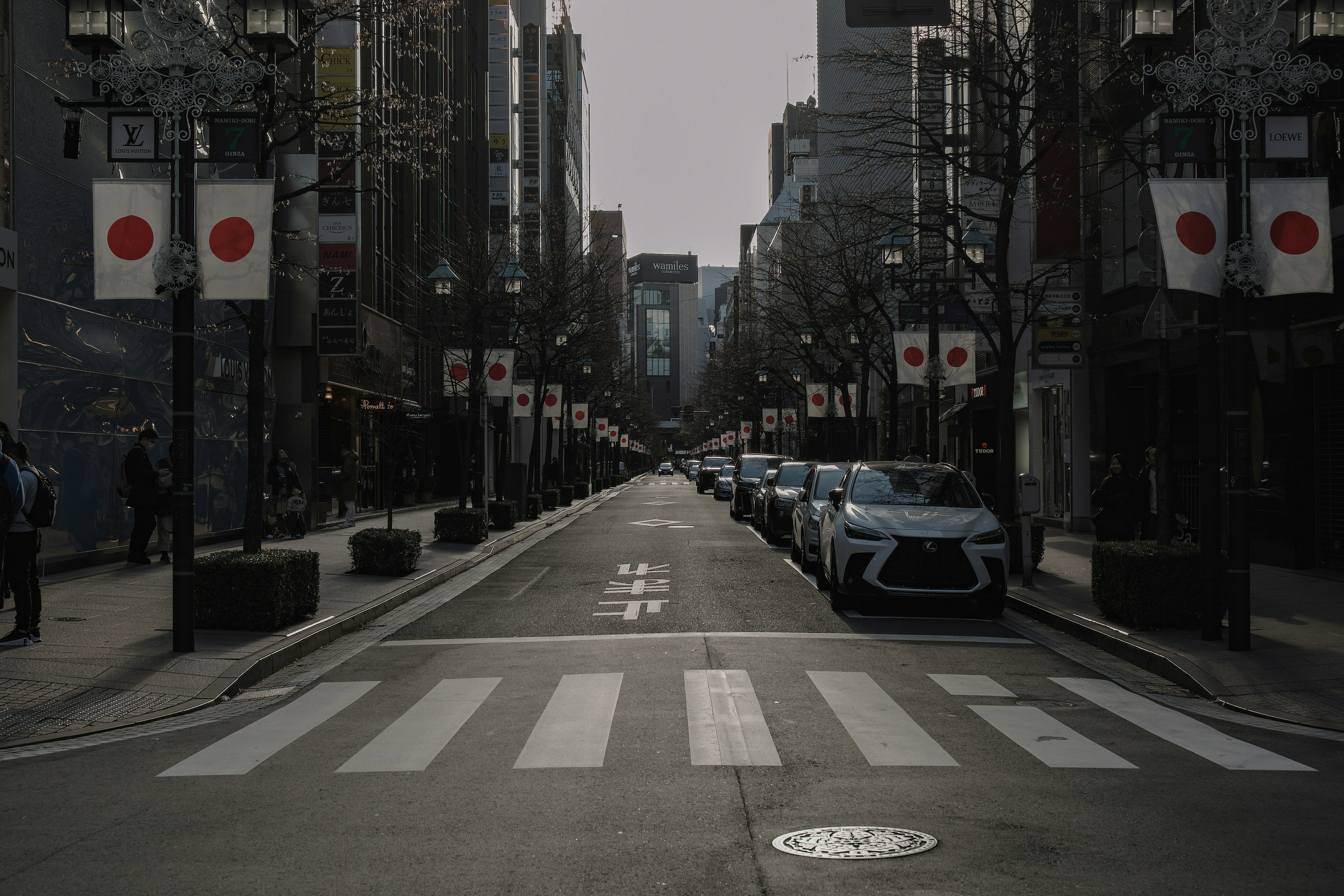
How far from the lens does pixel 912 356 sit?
997 inches

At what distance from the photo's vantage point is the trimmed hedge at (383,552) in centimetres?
1808

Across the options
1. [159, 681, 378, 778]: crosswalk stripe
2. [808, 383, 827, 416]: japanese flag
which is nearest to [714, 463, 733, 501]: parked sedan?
[808, 383, 827, 416]: japanese flag

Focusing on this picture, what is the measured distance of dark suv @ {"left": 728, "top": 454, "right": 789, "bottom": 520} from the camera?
1389 inches

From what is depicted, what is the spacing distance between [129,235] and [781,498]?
1602 cm

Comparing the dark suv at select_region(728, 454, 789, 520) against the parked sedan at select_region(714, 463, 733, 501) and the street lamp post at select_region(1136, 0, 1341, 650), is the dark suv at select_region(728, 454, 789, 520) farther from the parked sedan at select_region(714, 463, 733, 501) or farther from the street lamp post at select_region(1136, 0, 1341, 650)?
the street lamp post at select_region(1136, 0, 1341, 650)

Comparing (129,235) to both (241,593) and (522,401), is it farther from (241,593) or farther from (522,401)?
(522,401)

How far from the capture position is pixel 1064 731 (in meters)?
7.95

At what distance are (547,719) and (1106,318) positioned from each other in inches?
832

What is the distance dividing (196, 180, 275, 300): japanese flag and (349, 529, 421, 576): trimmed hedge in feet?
23.6

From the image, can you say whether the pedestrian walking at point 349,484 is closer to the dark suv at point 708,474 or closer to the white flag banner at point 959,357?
the white flag banner at point 959,357

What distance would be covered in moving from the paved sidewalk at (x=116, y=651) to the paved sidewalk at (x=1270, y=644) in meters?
7.74

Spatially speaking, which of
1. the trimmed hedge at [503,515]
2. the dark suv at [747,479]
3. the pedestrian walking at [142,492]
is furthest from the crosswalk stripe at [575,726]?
the dark suv at [747,479]

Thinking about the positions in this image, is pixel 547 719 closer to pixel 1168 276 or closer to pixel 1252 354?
pixel 1168 276

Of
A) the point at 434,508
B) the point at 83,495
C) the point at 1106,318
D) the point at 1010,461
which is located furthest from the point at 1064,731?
the point at 434,508
